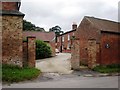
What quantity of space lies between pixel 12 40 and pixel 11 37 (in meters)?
0.27

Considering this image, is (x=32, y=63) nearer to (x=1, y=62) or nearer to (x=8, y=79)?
(x=1, y=62)

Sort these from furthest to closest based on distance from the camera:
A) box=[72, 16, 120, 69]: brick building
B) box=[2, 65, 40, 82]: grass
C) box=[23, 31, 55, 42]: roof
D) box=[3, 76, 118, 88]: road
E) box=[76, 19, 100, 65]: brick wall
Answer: box=[23, 31, 55, 42]: roof
box=[76, 19, 100, 65]: brick wall
box=[72, 16, 120, 69]: brick building
box=[2, 65, 40, 82]: grass
box=[3, 76, 118, 88]: road

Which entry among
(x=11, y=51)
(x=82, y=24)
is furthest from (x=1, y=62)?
(x=82, y=24)

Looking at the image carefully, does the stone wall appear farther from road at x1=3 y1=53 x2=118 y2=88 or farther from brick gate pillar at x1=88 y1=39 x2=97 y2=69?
brick gate pillar at x1=88 y1=39 x2=97 y2=69

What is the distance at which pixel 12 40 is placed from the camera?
18609 mm

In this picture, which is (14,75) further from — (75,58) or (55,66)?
(55,66)

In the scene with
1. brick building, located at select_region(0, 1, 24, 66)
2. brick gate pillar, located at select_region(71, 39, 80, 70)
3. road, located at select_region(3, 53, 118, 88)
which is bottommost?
road, located at select_region(3, 53, 118, 88)

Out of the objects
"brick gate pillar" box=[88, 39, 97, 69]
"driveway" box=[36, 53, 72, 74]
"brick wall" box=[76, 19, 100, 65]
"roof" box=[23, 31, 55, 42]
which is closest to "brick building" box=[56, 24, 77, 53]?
"roof" box=[23, 31, 55, 42]

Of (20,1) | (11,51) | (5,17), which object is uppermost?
(20,1)

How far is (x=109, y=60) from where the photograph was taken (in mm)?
25922

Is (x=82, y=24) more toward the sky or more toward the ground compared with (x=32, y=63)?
more toward the sky

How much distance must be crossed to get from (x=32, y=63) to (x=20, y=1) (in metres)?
6.78

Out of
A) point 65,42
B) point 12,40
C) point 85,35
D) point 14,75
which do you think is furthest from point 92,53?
point 65,42

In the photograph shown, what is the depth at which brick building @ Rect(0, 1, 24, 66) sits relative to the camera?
723 inches
